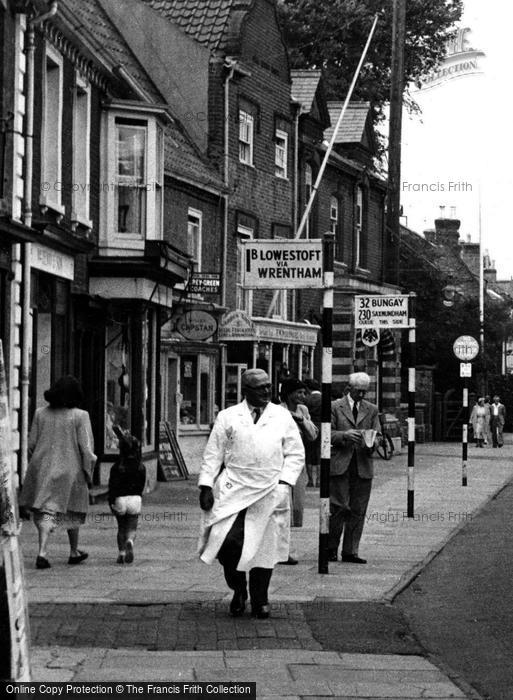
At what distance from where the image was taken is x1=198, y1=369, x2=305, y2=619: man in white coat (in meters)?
10.1

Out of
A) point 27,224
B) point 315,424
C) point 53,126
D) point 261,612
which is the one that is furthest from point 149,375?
point 261,612

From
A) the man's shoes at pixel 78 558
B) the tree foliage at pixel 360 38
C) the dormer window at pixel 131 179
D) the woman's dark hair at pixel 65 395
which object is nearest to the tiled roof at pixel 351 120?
the tree foliage at pixel 360 38

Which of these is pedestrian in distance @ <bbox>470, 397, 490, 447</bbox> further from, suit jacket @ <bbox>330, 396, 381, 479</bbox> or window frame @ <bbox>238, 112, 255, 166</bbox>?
suit jacket @ <bbox>330, 396, 381, 479</bbox>

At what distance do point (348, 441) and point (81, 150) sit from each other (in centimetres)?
938

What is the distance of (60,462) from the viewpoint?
13.1 meters

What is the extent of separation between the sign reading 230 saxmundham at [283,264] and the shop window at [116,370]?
33.8ft

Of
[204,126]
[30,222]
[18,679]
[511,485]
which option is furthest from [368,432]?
[204,126]

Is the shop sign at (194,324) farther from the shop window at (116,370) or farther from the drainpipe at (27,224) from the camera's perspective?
the drainpipe at (27,224)

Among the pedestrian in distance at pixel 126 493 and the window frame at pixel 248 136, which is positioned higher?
the window frame at pixel 248 136

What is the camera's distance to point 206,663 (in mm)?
8141

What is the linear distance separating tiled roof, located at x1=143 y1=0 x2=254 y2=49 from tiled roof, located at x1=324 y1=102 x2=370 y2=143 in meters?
9.06

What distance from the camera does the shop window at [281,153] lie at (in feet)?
117

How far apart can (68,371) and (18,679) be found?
55.5 feet

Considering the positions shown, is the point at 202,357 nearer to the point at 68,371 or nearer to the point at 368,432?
the point at 68,371
